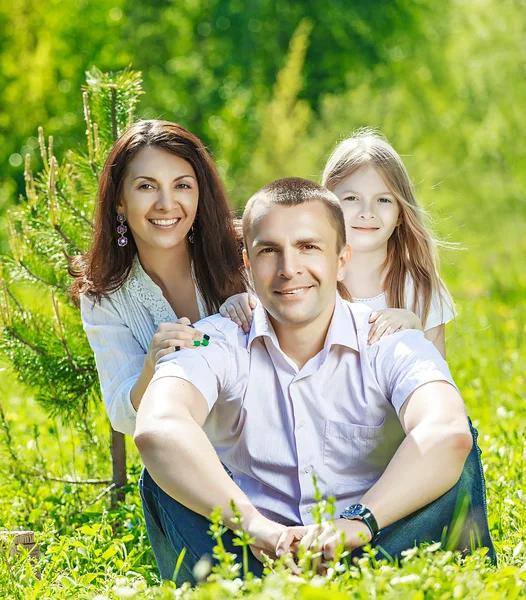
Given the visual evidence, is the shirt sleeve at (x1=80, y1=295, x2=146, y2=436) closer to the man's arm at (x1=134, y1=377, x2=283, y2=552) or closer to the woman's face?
the woman's face

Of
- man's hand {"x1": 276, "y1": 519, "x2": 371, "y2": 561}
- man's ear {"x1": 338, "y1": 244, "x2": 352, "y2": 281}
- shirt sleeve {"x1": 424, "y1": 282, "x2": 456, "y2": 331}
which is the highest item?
man's ear {"x1": 338, "y1": 244, "x2": 352, "y2": 281}

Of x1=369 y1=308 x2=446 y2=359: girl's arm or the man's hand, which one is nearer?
the man's hand

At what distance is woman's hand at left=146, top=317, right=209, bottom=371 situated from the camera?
10.5 ft

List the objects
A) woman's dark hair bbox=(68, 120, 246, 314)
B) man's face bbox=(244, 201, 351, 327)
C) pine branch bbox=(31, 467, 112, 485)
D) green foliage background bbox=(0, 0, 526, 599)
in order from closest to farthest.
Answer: man's face bbox=(244, 201, 351, 327)
green foliage background bbox=(0, 0, 526, 599)
woman's dark hair bbox=(68, 120, 246, 314)
pine branch bbox=(31, 467, 112, 485)

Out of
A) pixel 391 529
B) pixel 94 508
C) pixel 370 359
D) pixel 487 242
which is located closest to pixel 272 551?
pixel 391 529

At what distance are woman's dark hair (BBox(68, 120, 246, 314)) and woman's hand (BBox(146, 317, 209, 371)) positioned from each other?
55 cm

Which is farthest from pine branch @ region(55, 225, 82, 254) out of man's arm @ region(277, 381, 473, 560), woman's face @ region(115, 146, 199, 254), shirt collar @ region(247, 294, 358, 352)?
man's arm @ region(277, 381, 473, 560)

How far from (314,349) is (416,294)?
882 mm

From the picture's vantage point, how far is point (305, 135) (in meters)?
14.3

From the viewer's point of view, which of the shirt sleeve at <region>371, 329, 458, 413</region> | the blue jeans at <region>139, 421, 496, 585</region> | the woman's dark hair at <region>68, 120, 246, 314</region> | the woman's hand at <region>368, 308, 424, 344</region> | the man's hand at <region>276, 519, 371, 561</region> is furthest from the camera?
the woman's dark hair at <region>68, 120, 246, 314</region>

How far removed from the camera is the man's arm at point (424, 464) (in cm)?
280

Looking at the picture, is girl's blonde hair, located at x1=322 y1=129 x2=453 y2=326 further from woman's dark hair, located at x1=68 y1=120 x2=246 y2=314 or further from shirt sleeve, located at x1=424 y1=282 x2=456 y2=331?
woman's dark hair, located at x1=68 y1=120 x2=246 y2=314

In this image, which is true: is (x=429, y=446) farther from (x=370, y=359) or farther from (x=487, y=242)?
(x=487, y=242)

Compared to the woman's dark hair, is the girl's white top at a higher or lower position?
lower
